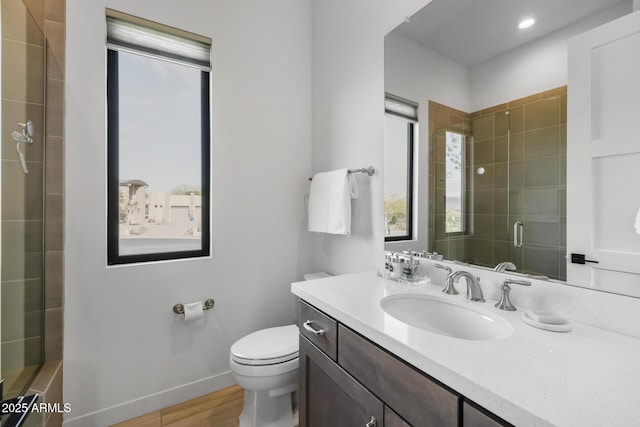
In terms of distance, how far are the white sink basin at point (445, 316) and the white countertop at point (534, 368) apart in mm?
58

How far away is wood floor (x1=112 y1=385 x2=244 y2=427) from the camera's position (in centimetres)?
151

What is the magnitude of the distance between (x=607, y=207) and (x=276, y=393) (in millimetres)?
1509

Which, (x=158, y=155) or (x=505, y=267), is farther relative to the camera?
(x=158, y=155)

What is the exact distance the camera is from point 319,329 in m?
1.05

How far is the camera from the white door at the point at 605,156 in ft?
2.46

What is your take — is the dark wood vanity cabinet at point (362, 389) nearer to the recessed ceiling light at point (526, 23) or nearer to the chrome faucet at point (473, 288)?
the chrome faucet at point (473, 288)

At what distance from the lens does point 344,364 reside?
2.97 feet

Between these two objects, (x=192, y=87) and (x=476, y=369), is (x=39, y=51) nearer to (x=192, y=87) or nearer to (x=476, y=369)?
(x=192, y=87)

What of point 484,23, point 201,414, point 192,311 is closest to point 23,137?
point 192,311

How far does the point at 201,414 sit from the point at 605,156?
2.12m

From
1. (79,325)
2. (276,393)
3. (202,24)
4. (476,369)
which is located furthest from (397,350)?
(202,24)

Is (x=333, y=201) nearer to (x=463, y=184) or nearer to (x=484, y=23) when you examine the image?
(x=463, y=184)

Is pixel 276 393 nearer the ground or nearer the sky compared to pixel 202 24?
nearer the ground

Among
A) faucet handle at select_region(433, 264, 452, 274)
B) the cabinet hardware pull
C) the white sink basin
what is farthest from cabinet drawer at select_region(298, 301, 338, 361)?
faucet handle at select_region(433, 264, 452, 274)
